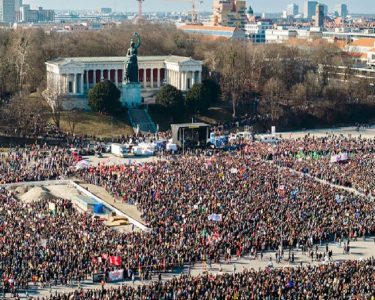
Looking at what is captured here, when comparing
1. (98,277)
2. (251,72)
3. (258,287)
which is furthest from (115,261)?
(251,72)

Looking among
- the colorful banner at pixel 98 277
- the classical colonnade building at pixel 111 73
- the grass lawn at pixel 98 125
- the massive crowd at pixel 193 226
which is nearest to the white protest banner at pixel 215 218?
the massive crowd at pixel 193 226

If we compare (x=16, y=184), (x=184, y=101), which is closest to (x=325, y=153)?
(x=184, y=101)

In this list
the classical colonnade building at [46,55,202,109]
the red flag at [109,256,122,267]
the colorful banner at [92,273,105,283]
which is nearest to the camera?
the colorful banner at [92,273,105,283]

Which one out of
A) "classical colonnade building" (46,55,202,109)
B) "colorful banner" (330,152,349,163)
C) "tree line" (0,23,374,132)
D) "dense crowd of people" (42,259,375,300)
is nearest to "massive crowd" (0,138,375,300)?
"dense crowd of people" (42,259,375,300)

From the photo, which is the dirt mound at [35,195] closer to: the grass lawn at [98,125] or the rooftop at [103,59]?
the grass lawn at [98,125]

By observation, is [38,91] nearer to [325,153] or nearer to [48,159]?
[48,159]

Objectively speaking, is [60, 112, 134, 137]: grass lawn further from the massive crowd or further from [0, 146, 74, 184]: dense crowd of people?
the massive crowd

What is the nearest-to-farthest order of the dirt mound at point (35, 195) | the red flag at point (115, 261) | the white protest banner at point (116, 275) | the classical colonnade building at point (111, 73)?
the white protest banner at point (116, 275), the red flag at point (115, 261), the dirt mound at point (35, 195), the classical colonnade building at point (111, 73)
